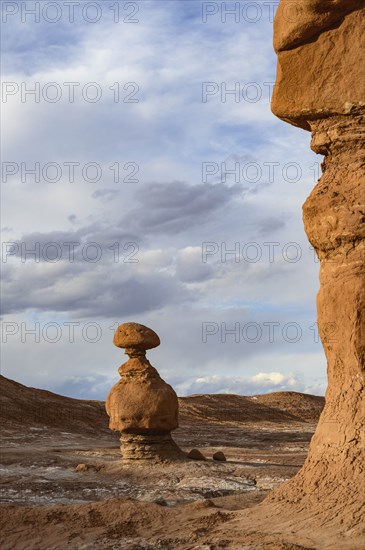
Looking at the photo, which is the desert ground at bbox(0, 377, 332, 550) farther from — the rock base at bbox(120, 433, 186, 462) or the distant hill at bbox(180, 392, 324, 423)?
the rock base at bbox(120, 433, 186, 462)

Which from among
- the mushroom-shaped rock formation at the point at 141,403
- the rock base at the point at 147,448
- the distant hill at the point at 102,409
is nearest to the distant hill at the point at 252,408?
the distant hill at the point at 102,409

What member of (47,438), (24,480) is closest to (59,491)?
(24,480)

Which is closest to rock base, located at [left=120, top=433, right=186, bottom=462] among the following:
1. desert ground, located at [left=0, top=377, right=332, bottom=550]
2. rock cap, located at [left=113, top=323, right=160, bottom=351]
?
desert ground, located at [left=0, top=377, right=332, bottom=550]

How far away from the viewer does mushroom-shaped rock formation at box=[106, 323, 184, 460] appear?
1667 centimetres

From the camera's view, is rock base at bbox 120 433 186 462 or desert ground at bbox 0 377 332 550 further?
rock base at bbox 120 433 186 462

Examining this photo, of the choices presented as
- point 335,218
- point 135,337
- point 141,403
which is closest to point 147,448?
point 141,403

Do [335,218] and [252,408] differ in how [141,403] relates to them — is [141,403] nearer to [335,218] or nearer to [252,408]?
[335,218]

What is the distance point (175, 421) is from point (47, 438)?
9969mm

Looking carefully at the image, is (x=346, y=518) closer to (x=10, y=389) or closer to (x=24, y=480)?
(x=24, y=480)

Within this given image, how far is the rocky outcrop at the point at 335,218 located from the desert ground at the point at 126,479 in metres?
0.77

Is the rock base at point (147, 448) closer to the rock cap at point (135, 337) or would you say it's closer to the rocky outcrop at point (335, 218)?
the rock cap at point (135, 337)

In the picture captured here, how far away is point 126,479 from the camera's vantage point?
621 inches

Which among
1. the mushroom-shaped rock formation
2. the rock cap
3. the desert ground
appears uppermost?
the rock cap

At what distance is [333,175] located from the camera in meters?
7.32
